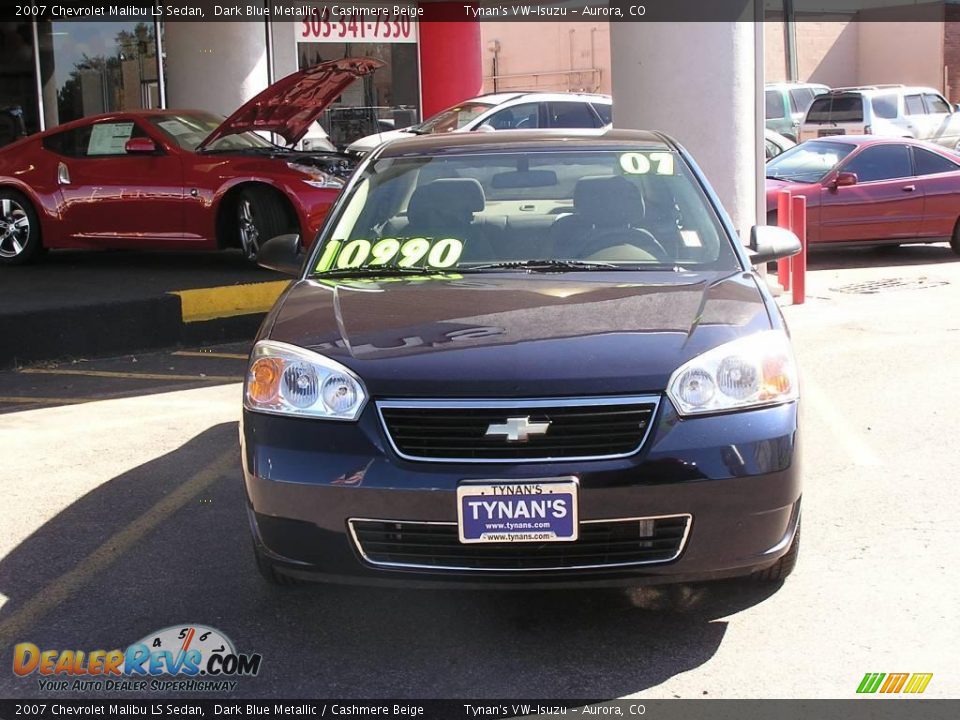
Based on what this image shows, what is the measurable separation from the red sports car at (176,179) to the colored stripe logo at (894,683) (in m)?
8.16

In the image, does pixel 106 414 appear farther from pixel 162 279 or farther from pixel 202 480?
pixel 162 279

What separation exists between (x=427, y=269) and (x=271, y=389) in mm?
Result: 1072

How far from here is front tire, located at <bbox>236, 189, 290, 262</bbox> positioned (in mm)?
11312

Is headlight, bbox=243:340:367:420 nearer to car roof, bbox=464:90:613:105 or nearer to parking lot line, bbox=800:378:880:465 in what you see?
parking lot line, bbox=800:378:880:465

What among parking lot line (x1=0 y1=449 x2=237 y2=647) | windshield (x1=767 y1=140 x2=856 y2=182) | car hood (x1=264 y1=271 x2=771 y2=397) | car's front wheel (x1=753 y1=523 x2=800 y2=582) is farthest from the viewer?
windshield (x1=767 y1=140 x2=856 y2=182)

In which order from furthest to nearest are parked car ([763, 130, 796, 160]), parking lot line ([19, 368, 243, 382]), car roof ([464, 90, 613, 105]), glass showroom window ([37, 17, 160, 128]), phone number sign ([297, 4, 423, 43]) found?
phone number sign ([297, 4, 423, 43]) < glass showroom window ([37, 17, 160, 128]) < parked car ([763, 130, 796, 160]) < car roof ([464, 90, 613, 105]) < parking lot line ([19, 368, 243, 382])

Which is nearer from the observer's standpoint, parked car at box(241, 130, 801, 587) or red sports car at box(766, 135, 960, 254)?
parked car at box(241, 130, 801, 587)

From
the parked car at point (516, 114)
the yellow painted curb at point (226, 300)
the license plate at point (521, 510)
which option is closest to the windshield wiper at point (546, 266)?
the license plate at point (521, 510)

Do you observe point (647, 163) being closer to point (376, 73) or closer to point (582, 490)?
point (582, 490)

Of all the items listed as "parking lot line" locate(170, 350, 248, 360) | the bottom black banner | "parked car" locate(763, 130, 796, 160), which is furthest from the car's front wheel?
"parked car" locate(763, 130, 796, 160)

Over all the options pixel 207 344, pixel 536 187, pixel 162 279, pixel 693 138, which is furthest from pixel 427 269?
pixel 162 279

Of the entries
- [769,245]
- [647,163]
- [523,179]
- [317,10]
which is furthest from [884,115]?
[523,179]

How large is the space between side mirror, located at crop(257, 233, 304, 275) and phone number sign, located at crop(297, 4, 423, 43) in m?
16.1

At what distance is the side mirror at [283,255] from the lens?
17.1ft
